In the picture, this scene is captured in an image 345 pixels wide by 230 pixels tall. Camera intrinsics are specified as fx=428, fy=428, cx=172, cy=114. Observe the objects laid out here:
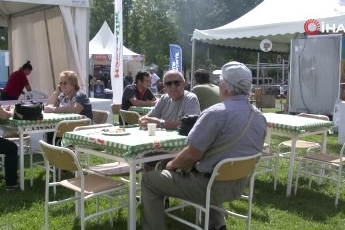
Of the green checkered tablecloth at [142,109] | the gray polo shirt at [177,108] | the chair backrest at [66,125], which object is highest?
the gray polo shirt at [177,108]

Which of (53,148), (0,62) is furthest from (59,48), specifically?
(0,62)

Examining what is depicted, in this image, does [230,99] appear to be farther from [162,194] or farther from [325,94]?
[325,94]

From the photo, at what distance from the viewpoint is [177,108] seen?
12.8ft

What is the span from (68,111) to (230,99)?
2.58m

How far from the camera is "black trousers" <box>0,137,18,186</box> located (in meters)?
4.34

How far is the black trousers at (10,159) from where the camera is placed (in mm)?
4336

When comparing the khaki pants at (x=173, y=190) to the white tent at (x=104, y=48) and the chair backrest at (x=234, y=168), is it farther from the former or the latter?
the white tent at (x=104, y=48)

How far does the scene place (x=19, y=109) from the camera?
4277mm

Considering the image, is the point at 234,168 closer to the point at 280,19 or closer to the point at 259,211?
the point at 259,211

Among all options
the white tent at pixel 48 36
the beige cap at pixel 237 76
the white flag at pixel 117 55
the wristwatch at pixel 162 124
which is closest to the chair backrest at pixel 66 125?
the wristwatch at pixel 162 124

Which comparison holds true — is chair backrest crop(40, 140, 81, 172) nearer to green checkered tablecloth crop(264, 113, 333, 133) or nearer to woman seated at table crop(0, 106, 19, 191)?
woman seated at table crop(0, 106, 19, 191)

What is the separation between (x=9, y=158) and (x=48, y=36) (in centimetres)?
436

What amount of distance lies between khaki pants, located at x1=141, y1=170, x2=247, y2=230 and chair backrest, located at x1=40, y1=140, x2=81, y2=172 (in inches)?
19.1

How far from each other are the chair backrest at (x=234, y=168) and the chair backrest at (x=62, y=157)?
936 mm
